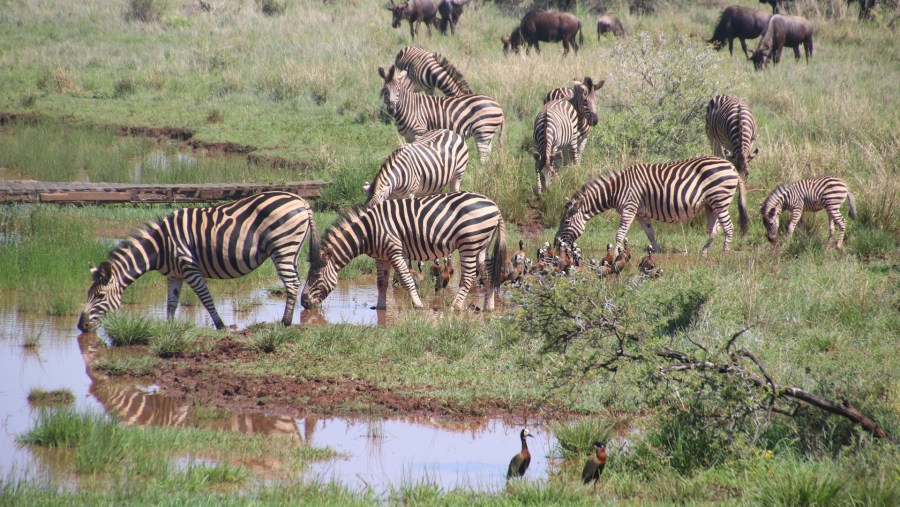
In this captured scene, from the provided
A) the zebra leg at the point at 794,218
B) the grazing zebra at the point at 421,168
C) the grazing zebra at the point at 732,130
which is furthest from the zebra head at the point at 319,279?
the grazing zebra at the point at 732,130

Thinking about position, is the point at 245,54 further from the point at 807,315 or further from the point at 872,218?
the point at 807,315

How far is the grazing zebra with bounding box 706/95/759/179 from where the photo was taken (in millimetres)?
17578

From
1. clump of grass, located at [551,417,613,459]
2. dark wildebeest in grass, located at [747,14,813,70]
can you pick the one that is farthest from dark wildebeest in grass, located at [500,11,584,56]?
clump of grass, located at [551,417,613,459]

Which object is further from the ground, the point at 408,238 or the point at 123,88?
the point at 123,88

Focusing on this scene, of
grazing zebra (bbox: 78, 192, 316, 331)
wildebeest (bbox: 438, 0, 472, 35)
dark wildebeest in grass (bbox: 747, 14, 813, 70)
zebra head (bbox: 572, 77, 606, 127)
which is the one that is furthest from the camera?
wildebeest (bbox: 438, 0, 472, 35)

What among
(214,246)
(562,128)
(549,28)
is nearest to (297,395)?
(214,246)

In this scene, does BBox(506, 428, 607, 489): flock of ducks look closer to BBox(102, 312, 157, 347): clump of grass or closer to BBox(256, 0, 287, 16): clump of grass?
BBox(102, 312, 157, 347): clump of grass

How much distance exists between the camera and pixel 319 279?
11477 millimetres

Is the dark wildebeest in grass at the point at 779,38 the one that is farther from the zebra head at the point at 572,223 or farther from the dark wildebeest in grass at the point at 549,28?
the zebra head at the point at 572,223

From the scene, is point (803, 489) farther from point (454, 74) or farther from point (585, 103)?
point (454, 74)

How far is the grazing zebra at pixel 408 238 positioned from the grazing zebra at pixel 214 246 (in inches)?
24.7

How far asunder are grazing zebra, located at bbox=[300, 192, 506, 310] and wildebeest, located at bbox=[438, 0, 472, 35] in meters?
22.2

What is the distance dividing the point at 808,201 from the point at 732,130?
10.9 ft

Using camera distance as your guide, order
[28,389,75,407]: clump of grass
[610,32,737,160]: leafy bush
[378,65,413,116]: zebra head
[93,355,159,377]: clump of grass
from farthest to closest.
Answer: [610,32,737,160]: leafy bush, [378,65,413,116]: zebra head, [93,355,159,377]: clump of grass, [28,389,75,407]: clump of grass
